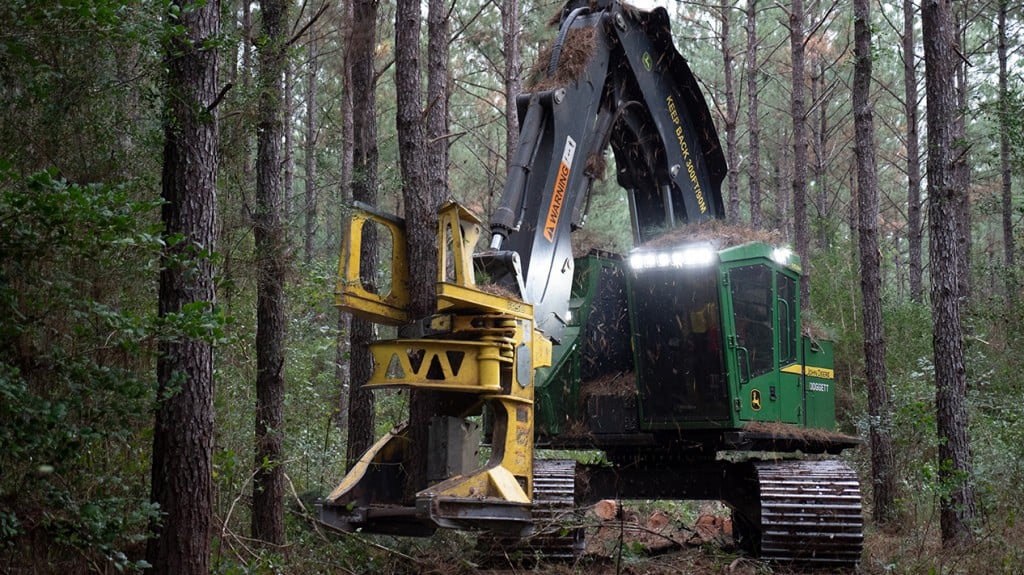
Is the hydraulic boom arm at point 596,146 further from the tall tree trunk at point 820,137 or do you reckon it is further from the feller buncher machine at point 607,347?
the tall tree trunk at point 820,137

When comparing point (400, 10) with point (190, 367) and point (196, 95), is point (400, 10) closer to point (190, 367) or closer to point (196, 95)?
point (196, 95)

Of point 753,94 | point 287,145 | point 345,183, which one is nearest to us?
point 345,183

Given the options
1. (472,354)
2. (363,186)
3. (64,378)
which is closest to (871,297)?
(363,186)

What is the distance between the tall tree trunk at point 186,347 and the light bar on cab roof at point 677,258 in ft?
12.1

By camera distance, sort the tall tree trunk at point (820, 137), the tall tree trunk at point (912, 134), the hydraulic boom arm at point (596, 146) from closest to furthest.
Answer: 1. the hydraulic boom arm at point (596, 146)
2. the tall tree trunk at point (912, 134)
3. the tall tree trunk at point (820, 137)

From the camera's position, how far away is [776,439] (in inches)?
330

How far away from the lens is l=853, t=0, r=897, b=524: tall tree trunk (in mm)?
11391

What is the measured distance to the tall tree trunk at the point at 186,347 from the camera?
5.61 m

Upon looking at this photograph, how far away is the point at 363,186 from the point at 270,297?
2.19 metres

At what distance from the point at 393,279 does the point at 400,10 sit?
2.60 m

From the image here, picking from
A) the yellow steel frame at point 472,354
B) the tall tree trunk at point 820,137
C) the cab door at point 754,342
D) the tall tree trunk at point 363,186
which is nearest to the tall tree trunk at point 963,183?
the tall tree trunk at point 820,137

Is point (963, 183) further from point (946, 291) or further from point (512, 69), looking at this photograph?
point (946, 291)

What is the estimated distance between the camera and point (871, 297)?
39.1 feet

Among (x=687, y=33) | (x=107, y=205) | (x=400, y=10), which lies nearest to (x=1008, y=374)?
(x=400, y=10)
